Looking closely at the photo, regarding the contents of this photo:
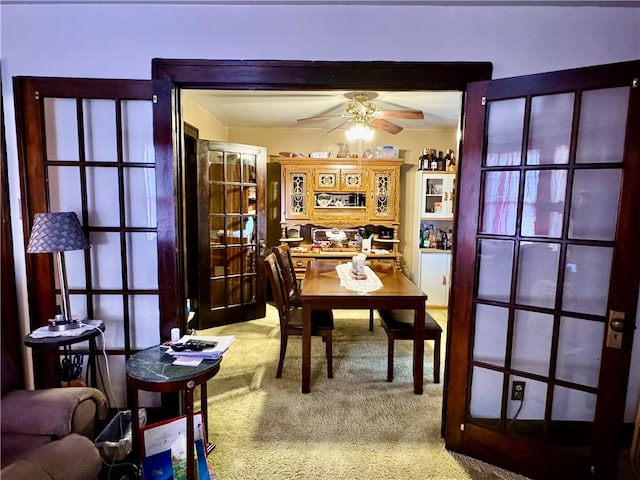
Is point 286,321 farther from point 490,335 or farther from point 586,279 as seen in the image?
point 586,279

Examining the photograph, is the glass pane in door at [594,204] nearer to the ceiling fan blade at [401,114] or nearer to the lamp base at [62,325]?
the ceiling fan blade at [401,114]

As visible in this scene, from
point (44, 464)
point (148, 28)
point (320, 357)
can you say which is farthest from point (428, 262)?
point (44, 464)

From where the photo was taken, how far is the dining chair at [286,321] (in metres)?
2.78

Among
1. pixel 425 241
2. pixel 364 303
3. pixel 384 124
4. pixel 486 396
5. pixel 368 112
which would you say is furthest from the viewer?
pixel 425 241

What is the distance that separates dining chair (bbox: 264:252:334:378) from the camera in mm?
2777

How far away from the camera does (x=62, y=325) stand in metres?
1.83

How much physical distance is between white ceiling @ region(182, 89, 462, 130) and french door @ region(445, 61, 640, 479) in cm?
149

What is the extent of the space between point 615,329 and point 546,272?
363mm

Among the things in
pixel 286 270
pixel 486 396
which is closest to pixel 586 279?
pixel 486 396

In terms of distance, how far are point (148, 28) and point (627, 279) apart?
2607 mm

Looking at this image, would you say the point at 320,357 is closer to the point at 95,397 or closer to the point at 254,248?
the point at 254,248

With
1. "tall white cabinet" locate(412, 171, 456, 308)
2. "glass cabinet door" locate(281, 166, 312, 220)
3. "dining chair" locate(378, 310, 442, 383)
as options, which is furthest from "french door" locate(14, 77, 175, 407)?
"tall white cabinet" locate(412, 171, 456, 308)

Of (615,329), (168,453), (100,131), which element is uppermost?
(100,131)

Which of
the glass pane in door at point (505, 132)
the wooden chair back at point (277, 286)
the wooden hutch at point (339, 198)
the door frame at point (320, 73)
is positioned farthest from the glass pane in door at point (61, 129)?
the wooden hutch at point (339, 198)
